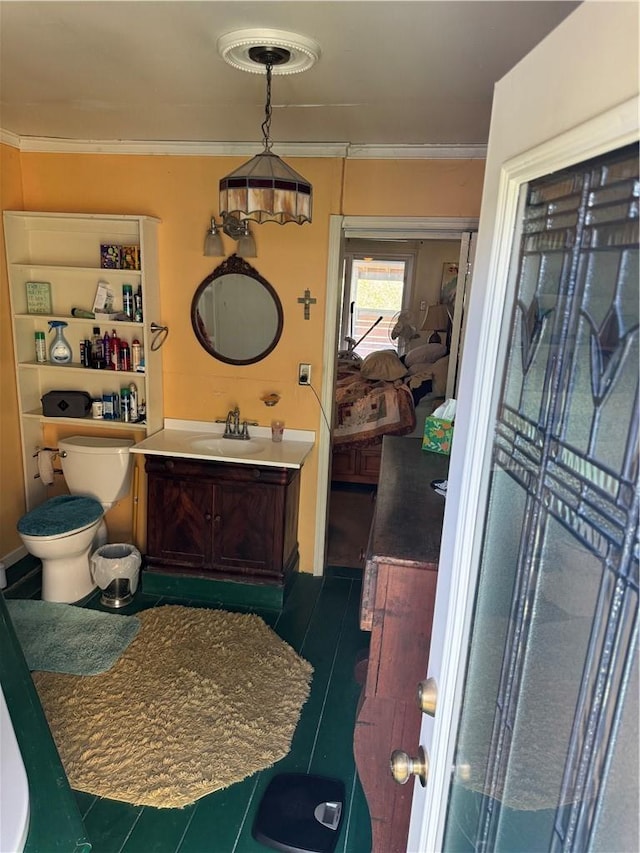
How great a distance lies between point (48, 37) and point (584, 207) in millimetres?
1777

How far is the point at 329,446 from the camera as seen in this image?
325cm

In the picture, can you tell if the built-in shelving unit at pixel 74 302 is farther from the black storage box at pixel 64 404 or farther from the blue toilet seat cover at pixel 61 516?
the blue toilet seat cover at pixel 61 516

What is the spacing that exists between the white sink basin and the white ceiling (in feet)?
5.11

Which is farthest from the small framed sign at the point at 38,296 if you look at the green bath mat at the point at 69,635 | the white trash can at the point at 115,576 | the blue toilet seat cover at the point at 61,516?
the green bath mat at the point at 69,635

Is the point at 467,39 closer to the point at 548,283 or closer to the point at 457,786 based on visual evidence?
the point at 548,283

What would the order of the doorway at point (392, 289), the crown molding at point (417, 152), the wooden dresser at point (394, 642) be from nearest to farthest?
the wooden dresser at point (394, 642)
the crown molding at point (417, 152)
the doorway at point (392, 289)

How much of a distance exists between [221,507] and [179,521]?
26cm

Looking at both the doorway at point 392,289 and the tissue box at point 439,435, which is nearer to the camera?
the tissue box at point 439,435

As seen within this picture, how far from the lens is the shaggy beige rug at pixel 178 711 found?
6.61 feet

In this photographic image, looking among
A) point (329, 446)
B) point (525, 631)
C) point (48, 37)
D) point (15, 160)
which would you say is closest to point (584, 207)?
point (525, 631)

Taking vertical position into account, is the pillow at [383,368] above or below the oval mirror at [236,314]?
below

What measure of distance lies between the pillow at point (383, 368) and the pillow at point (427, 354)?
A: 314 millimetres

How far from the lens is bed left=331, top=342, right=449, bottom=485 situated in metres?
4.60

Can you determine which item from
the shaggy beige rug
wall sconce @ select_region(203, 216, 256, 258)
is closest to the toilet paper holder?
the shaggy beige rug
